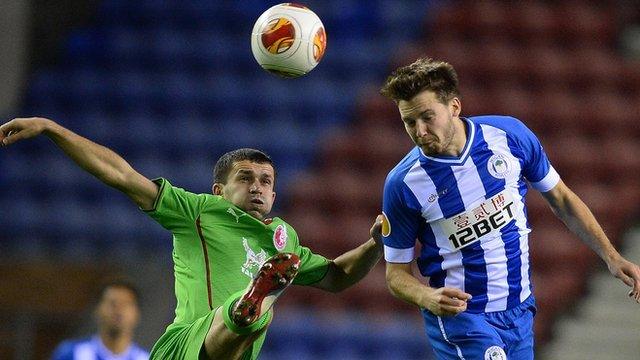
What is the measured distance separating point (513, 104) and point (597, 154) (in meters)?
0.78

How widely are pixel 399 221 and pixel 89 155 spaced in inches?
46.5

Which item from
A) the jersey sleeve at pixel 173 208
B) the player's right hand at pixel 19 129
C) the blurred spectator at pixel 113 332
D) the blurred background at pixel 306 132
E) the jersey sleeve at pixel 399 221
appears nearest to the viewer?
the player's right hand at pixel 19 129

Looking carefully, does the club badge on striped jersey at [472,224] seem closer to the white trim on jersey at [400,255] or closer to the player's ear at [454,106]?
the white trim on jersey at [400,255]

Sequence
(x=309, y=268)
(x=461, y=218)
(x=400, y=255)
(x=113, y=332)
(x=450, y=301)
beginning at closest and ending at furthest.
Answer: (x=450, y=301)
(x=461, y=218)
(x=400, y=255)
(x=309, y=268)
(x=113, y=332)

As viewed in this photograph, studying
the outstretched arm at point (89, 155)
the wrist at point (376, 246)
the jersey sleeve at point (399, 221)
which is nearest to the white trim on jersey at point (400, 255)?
the jersey sleeve at point (399, 221)

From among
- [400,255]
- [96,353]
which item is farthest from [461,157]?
[96,353]

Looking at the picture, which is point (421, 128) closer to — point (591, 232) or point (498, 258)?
point (498, 258)

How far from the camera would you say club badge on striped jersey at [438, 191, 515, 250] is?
13.8 feet

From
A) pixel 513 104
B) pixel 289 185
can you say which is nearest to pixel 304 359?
pixel 289 185

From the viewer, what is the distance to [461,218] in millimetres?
4199

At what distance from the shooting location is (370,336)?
8336 mm

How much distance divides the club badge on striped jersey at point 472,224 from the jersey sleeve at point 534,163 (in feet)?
0.80

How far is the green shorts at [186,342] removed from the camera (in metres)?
4.39

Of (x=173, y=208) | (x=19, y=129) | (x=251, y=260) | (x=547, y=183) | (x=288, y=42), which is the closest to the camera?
(x=19, y=129)
